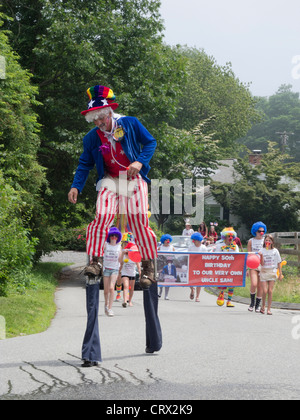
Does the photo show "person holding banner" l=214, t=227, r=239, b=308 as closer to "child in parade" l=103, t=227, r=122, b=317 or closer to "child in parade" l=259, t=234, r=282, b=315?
"child in parade" l=259, t=234, r=282, b=315

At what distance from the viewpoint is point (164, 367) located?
5875mm

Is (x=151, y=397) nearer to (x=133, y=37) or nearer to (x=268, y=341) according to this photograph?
(x=268, y=341)

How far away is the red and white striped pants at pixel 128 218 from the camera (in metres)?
6.07

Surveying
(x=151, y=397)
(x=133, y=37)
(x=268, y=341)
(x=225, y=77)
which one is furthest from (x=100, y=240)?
(x=225, y=77)

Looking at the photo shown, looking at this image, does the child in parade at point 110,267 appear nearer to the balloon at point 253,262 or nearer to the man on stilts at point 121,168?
the balloon at point 253,262

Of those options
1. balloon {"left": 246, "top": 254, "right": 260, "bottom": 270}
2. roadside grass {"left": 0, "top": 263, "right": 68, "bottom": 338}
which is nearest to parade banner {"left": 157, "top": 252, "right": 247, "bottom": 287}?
balloon {"left": 246, "top": 254, "right": 260, "bottom": 270}

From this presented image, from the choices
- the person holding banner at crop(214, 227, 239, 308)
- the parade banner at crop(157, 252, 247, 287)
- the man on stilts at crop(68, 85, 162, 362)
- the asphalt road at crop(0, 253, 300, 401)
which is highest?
the man on stilts at crop(68, 85, 162, 362)

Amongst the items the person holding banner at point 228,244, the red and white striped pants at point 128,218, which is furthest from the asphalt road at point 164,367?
the person holding banner at point 228,244

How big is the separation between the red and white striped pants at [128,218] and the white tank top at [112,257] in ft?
21.3

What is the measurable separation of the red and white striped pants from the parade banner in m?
9.06

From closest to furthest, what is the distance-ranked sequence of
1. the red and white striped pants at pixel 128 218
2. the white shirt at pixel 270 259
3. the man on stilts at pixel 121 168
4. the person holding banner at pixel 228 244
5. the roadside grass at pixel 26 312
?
the red and white striped pants at pixel 128 218, the man on stilts at pixel 121 168, the roadside grass at pixel 26 312, the white shirt at pixel 270 259, the person holding banner at pixel 228 244

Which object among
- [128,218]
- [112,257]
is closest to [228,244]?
[112,257]

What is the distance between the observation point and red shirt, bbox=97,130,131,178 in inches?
249
